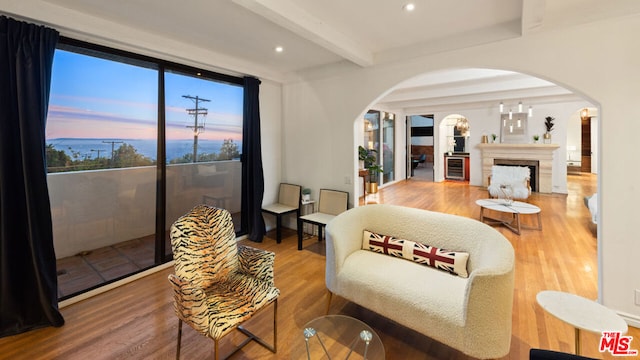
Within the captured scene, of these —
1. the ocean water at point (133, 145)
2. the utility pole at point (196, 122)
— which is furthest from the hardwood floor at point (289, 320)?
the utility pole at point (196, 122)

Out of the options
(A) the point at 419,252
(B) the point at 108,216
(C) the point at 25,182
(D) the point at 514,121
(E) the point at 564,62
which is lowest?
(A) the point at 419,252

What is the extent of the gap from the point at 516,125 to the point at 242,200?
812cm

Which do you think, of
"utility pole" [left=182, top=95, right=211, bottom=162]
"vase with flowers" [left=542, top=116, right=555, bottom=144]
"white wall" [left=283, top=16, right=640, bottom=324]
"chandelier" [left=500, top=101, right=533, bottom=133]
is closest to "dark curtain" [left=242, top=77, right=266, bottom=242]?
"utility pole" [left=182, top=95, right=211, bottom=162]

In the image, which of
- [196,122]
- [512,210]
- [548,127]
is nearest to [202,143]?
[196,122]

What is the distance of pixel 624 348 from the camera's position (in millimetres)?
1666

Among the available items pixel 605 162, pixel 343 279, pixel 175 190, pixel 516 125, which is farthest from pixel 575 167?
pixel 175 190

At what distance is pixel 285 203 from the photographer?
4.68 metres

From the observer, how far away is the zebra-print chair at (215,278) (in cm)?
174

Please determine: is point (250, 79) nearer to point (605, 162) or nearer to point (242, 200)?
point (242, 200)

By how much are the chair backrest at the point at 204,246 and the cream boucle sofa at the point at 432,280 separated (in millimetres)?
854

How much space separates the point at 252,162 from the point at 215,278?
2.35 m

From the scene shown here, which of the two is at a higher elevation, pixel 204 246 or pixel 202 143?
pixel 202 143

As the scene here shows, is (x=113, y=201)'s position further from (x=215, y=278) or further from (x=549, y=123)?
(x=549, y=123)

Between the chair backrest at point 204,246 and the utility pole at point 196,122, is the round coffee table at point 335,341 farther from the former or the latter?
the utility pole at point 196,122
